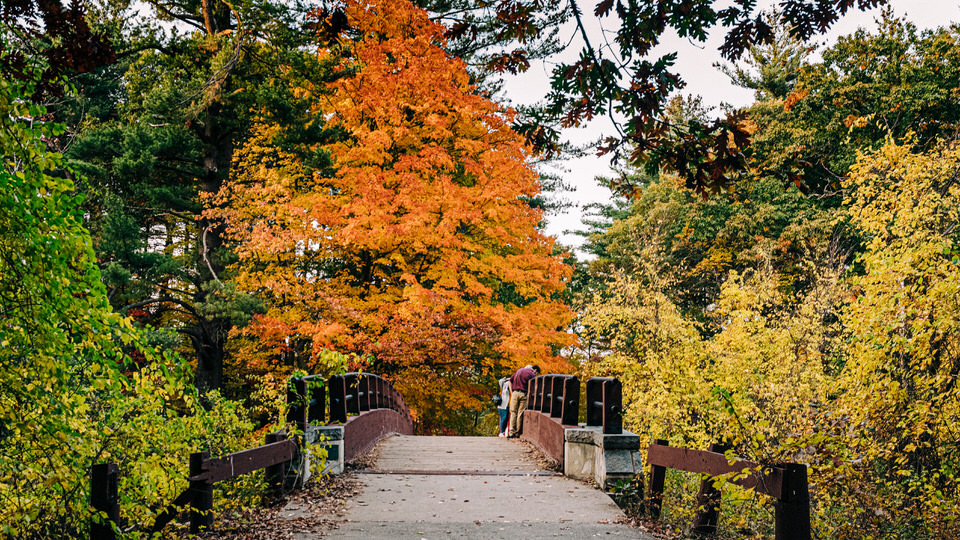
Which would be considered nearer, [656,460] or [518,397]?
[656,460]

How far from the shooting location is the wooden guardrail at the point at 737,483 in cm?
407

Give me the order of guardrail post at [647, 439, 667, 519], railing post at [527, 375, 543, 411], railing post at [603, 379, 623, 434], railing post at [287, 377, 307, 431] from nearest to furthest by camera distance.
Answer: guardrail post at [647, 439, 667, 519]
railing post at [287, 377, 307, 431]
railing post at [603, 379, 623, 434]
railing post at [527, 375, 543, 411]

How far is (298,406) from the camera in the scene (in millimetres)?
6957

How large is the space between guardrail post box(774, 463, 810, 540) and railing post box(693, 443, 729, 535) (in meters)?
1.27

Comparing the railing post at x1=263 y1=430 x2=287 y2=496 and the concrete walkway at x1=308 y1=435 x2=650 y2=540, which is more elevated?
the railing post at x1=263 y1=430 x2=287 y2=496

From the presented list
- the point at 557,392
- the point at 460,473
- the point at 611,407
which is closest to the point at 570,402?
the point at 557,392

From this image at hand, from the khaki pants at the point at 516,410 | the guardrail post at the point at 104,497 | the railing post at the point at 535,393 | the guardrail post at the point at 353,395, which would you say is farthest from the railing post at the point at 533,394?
the guardrail post at the point at 104,497

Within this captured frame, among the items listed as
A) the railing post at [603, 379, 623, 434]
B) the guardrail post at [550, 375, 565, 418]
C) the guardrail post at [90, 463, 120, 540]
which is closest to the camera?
the guardrail post at [90, 463, 120, 540]

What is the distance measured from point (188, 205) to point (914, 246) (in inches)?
676

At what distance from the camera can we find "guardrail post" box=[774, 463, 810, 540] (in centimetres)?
404

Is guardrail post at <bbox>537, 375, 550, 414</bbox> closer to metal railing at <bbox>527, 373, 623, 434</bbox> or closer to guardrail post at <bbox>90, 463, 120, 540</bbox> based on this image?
metal railing at <bbox>527, 373, 623, 434</bbox>

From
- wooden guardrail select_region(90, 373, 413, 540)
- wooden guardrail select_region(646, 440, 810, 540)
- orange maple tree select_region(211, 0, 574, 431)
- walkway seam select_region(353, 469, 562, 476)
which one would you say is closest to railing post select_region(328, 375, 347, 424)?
wooden guardrail select_region(90, 373, 413, 540)

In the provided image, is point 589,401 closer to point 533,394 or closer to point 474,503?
point 474,503

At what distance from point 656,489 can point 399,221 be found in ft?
34.1
